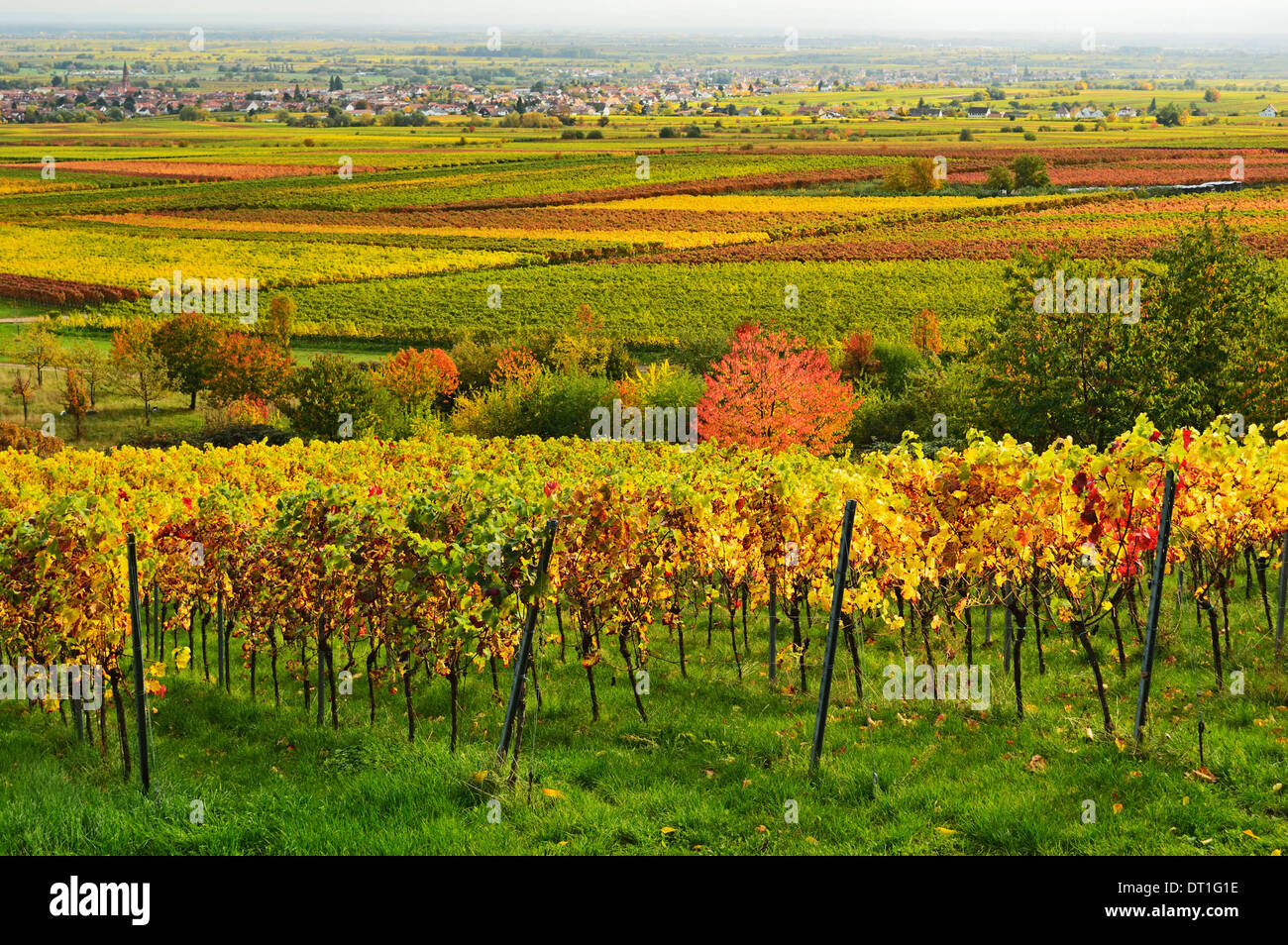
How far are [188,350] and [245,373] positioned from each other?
370 centimetres

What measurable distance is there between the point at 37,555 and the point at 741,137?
18141 cm

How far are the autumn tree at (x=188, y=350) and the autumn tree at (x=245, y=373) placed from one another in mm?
607

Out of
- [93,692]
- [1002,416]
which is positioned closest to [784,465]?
[93,692]

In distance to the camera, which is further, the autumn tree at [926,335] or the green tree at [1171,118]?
the green tree at [1171,118]

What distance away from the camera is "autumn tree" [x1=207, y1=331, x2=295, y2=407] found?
55312 mm

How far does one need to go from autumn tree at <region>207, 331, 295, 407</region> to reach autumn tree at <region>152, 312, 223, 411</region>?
61 cm

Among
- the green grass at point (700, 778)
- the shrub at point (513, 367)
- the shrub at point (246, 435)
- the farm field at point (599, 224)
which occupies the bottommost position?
the shrub at point (246, 435)

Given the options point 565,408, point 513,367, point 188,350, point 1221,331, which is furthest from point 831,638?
→ point 188,350

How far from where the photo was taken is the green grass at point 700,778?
29.3 feet

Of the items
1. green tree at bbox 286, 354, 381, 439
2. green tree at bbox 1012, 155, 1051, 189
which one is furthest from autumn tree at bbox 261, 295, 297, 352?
green tree at bbox 1012, 155, 1051, 189

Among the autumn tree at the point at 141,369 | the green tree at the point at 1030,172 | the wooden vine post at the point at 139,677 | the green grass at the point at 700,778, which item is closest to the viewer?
the green grass at the point at 700,778

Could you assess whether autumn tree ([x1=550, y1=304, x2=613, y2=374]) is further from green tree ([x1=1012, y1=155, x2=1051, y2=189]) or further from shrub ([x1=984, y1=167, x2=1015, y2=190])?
green tree ([x1=1012, y1=155, x2=1051, y2=189])

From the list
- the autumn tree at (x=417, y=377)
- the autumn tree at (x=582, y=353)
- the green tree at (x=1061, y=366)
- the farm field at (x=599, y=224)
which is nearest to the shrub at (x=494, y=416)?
the autumn tree at (x=417, y=377)

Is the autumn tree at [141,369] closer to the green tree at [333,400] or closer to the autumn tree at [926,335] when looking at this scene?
the green tree at [333,400]
